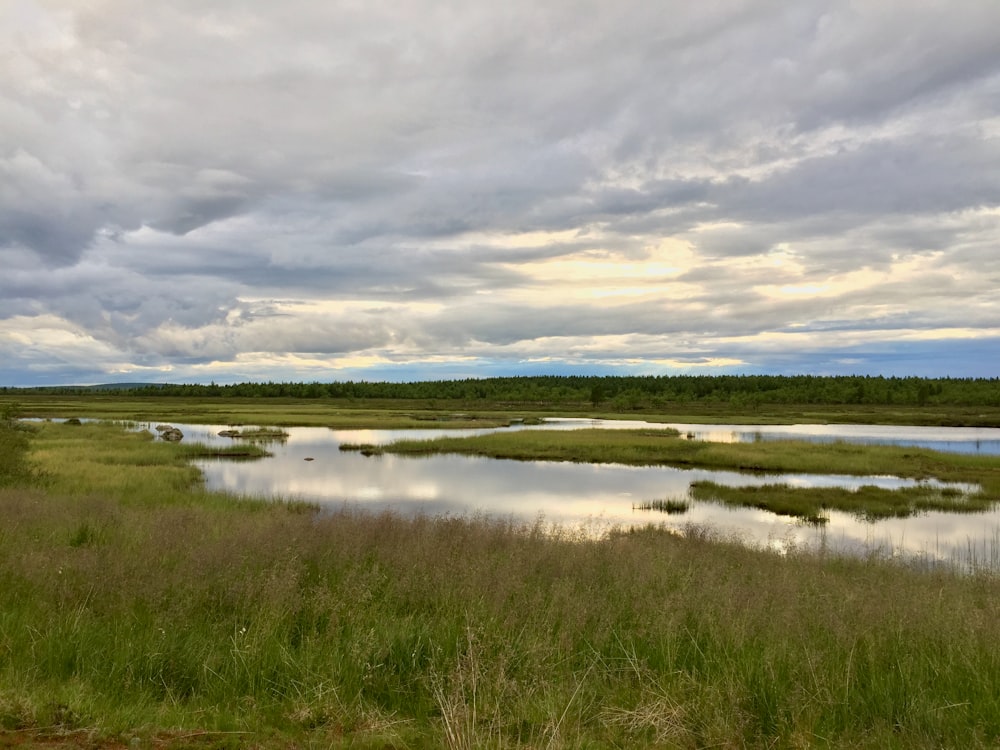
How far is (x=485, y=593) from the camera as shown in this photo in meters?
8.45

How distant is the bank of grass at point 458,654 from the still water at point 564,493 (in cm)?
993

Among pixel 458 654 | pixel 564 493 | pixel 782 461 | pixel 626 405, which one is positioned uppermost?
pixel 458 654

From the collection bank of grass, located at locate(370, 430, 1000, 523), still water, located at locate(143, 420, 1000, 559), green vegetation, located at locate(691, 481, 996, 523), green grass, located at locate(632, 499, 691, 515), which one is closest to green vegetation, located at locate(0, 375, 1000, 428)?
bank of grass, located at locate(370, 430, 1000, 523)

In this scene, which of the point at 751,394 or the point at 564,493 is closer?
the point at 564,493

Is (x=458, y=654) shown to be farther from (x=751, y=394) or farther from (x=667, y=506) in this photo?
(x=751, y=394)

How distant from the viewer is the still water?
21.6 m

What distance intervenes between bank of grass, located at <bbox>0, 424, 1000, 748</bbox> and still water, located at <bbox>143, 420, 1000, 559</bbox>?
32.6 ft

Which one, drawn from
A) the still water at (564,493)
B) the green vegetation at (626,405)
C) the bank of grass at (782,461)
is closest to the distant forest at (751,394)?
the green vegetation at (626,405)

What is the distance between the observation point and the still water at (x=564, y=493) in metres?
21.6

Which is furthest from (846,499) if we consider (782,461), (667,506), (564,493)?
(782,461)

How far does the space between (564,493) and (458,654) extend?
25740 millimetres

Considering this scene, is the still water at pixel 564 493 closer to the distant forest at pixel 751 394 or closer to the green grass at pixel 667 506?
the green grass at pixel 667 506

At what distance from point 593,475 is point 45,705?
3478 cm

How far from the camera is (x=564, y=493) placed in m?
31.3
